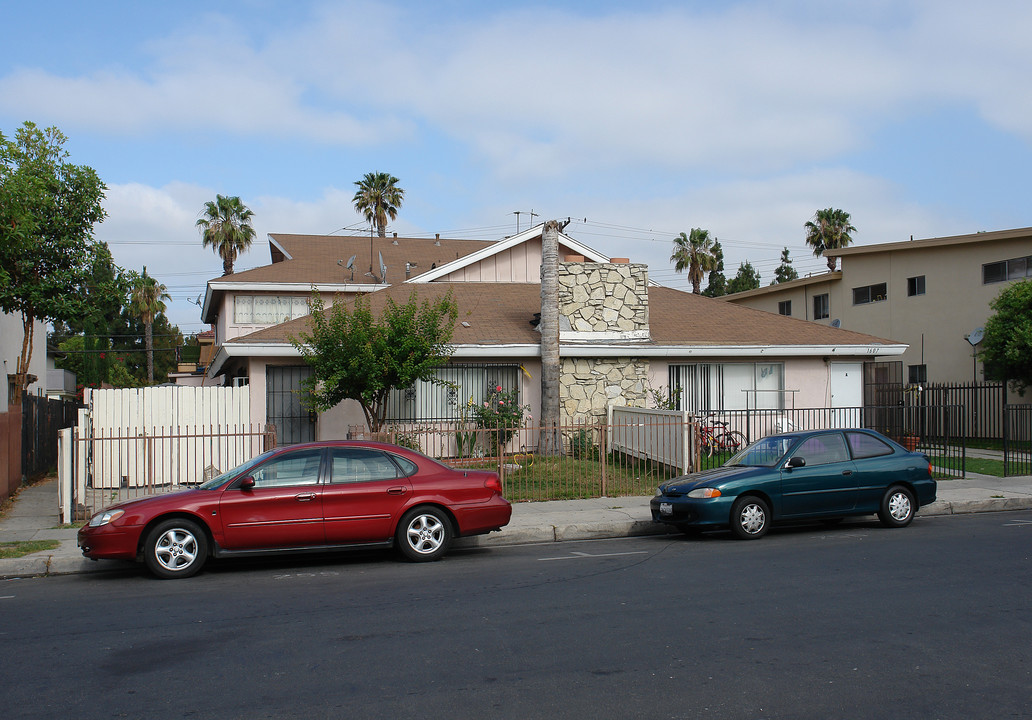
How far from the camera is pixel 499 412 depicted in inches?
714

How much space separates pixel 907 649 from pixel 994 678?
2.26 ft

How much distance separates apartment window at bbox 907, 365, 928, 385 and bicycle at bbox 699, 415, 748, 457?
43.0 feet

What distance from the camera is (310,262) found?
3047 centimetres

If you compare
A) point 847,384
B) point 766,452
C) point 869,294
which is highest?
point 869,294

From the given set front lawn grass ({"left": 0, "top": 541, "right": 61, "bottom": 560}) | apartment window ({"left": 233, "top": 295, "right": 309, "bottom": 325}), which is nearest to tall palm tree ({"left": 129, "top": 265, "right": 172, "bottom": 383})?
apartment window ({"left": 233, "top": 295, "right": 309, "bottom": 325})

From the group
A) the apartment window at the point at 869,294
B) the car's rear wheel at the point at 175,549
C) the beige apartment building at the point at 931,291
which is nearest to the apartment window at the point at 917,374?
the beige apartment building at the point at 931,291

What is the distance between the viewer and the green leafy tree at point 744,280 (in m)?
58.1

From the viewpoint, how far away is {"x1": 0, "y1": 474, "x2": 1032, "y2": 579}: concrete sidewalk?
33.4 feet

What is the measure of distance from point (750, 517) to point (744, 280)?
49.3 meters

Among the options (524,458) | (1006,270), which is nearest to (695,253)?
(1006,270)

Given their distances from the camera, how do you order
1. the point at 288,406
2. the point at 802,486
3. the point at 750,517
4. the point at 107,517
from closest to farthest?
the point at 107,517 → the point at 750,517 → the point at 802,486 → the point at 288,406

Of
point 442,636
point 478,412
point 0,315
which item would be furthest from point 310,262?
point 442,636

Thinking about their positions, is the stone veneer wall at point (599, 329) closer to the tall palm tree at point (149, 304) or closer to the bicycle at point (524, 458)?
the bicycle at point (524, 458)

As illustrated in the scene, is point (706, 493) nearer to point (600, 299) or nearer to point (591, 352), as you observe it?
point (591, 352)
